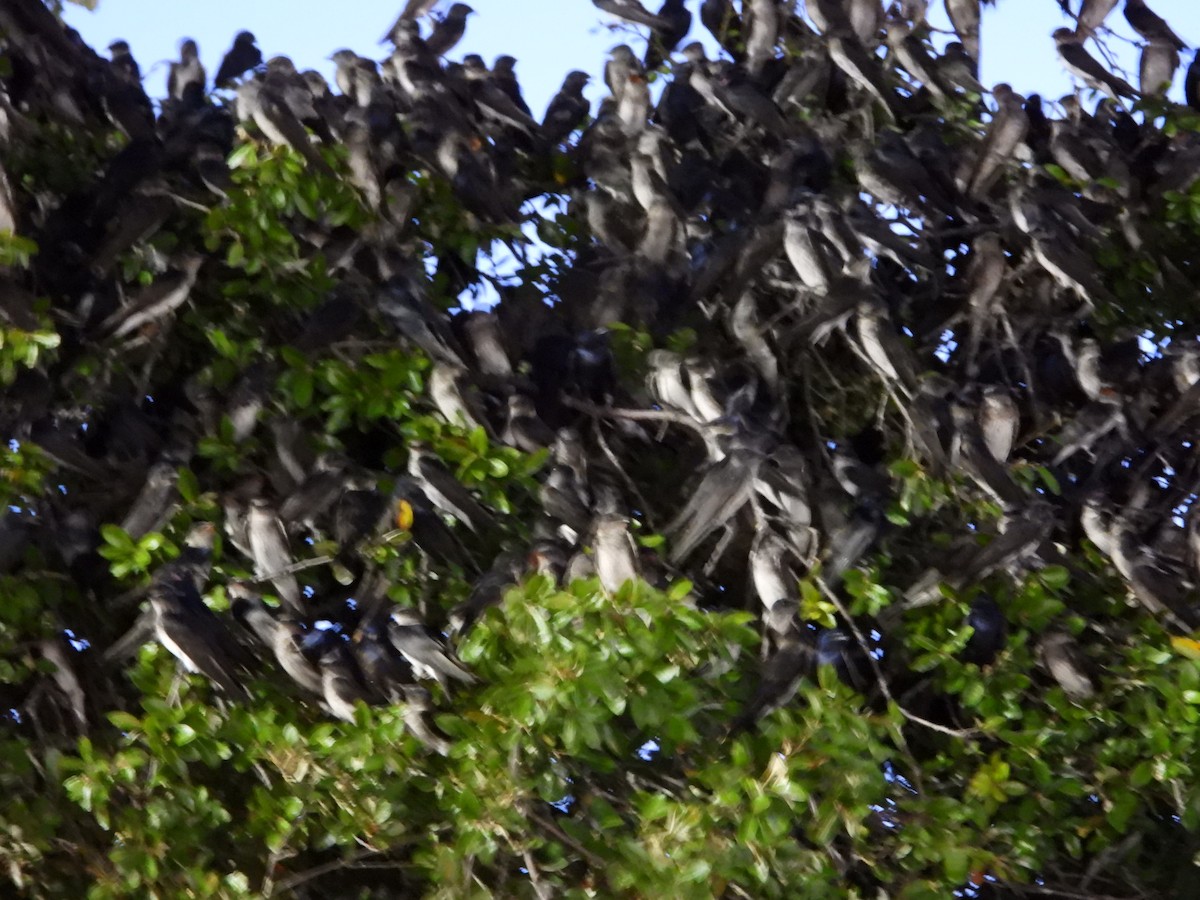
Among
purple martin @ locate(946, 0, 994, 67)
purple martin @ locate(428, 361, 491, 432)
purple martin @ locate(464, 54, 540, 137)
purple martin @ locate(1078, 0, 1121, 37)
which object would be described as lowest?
purple martin @ locate(428, 361, 491, 432)

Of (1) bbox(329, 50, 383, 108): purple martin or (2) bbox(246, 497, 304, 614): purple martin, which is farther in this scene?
(1) bbox(329, 50, 383, 108): purple martin

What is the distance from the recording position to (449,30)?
2.58m

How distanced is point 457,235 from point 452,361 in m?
0.41

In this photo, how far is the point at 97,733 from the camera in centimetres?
186

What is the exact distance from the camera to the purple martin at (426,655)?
1598 mm

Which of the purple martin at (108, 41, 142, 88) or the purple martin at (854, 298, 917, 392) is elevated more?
the purple martin at (854, 298, 917, 392)

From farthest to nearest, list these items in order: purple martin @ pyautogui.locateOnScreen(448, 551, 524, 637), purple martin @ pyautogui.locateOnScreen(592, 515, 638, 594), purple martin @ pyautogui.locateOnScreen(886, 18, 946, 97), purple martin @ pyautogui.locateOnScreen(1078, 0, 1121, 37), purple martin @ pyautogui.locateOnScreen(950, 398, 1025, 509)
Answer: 1. purple martin @ pyautogui.locateOnScreen(1078, 0, 1121, 37)
2. purple martin @ pyautogui.locateOnScreen(886, 18, 946, 97)
3. purple martin @ pyautogui.locateOnScreen(950, 398, 1025, 509)
4. purple martin @ pyautogui.locateOnScreen(448, 551, 524, 637)
5. purple martin @ pyautogui.locateOnScreen(592, 515, 638, 594)

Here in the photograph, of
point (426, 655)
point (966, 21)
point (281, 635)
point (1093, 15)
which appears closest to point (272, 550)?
point (281, 635)

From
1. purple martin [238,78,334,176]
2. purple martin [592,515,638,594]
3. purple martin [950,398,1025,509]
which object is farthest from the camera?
purple martin [238,78,334,176]

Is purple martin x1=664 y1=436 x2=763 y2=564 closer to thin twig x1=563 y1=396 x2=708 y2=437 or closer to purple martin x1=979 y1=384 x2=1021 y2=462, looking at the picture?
thin twig x1=563 y1=396 x2=708 y2=437

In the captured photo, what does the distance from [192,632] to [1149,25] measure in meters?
1.91

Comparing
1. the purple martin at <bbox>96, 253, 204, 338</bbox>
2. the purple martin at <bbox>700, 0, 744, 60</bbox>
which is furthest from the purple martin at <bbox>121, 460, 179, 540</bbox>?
the purple martin at <bbox>700, 0, 744, 60</bbox>

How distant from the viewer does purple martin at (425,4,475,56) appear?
255 cm

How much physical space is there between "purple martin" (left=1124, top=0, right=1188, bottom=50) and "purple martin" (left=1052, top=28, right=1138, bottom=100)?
0.11 meters
